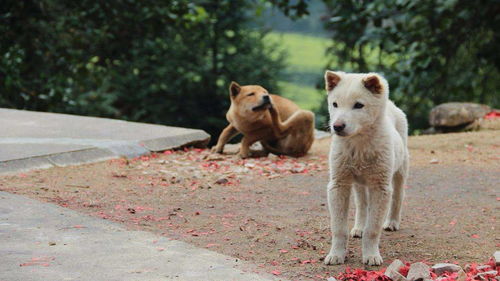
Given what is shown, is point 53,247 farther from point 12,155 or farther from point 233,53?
point 233,53

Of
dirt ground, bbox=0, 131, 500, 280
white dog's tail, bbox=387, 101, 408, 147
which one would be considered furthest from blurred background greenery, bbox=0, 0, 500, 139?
white dog's tail, bbox=387, 101, 408, 147

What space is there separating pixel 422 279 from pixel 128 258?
5.35ft

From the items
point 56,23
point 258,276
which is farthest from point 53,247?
point 56,23

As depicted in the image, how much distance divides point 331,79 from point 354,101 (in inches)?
9.5

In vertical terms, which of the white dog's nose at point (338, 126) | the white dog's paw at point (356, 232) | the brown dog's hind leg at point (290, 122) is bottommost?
the white dog's paw at point (356, 232)

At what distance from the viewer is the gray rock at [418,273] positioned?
3666mm

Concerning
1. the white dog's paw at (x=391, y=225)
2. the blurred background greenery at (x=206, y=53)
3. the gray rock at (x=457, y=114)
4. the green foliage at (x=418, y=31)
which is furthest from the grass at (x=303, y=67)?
the white dog's paw at (x=391, y=225)

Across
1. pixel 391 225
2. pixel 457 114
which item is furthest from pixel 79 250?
pixel 457 114

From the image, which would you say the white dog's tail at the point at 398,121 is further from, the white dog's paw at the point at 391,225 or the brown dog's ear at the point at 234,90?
the brown dog's ear at the point at 234,90

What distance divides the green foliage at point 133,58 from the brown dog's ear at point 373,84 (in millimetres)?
7530

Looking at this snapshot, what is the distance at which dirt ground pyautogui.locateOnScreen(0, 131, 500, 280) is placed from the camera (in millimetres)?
4457

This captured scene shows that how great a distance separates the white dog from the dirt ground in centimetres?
21

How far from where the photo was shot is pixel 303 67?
24.2 metres

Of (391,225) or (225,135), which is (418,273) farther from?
(225,135)
